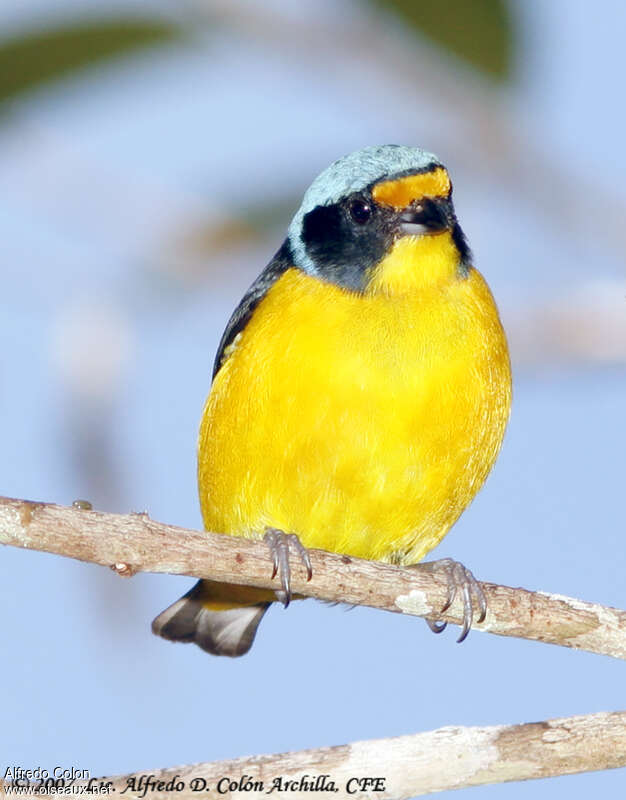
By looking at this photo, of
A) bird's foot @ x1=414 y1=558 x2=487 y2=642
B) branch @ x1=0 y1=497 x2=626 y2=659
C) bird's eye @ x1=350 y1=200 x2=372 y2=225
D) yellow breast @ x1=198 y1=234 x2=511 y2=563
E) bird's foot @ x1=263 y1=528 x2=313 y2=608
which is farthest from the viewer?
bird's eye @ x1=350 y1=200 x2=372 y2=225

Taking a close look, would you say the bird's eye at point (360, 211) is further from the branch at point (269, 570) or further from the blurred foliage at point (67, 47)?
the blurred foliage at point (67, 47)

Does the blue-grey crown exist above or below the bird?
above

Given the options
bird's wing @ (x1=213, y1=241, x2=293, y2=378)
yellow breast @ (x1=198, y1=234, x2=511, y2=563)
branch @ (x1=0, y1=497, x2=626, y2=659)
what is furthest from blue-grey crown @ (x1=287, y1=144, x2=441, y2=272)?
branch @ (x1=0, y1=497, x2=626, y2=659)

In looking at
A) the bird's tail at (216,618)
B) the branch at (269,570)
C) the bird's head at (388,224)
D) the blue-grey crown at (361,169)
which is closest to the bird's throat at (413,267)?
the bird's head at (388,224)

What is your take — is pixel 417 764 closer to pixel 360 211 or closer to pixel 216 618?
pixel 360 211

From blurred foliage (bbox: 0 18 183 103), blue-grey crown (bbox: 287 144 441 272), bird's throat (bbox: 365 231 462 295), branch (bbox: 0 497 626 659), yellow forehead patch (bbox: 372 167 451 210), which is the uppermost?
blue-grey crown (bbox: 287 144 441 272)

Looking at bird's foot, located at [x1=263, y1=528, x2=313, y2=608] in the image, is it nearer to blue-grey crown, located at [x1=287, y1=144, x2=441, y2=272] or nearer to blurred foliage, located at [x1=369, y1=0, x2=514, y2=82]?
blue-grey crown, located at [x1=287, y1=144, x2=441, y2=272]

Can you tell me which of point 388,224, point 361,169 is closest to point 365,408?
point 388,224
